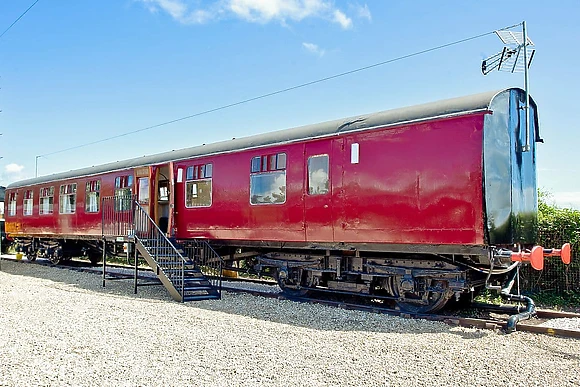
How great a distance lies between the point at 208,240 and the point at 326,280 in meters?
3.09

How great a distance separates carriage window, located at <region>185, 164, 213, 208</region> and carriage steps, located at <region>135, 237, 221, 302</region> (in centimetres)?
117

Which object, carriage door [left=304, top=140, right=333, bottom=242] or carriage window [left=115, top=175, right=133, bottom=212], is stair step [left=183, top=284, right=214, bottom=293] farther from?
carriage window [left=115, top=175, right=133, bottom=212]

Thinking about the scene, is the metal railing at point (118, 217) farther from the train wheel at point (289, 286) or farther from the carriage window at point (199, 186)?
the train wheel at point (289, 286)

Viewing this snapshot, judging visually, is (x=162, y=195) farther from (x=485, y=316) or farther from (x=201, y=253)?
(x=485, y=316)

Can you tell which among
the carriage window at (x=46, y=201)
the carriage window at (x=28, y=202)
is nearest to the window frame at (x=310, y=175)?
the carriage window at (x=46, y=201)

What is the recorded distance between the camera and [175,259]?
455 inches

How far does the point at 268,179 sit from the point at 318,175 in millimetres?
1300

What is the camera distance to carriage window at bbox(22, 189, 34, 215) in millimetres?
20109

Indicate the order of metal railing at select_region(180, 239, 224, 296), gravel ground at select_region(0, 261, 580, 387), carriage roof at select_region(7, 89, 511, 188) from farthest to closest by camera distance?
metal railing at select_region(180, 239, 224, 296) < carriage roof at select_region(7, 89, 511, 188) < gravel ground at select_region(0, 261, 580, 387)

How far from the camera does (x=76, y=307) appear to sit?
29.5ft

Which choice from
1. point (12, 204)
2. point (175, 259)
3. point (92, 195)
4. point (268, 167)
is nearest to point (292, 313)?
point (268, 167)

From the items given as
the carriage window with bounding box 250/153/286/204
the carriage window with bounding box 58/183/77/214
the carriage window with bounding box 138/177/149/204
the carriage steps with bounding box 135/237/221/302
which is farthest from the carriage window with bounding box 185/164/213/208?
the carriage window with bounding box 58/183/77/214

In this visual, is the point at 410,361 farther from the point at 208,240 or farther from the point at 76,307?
the point at 208,240

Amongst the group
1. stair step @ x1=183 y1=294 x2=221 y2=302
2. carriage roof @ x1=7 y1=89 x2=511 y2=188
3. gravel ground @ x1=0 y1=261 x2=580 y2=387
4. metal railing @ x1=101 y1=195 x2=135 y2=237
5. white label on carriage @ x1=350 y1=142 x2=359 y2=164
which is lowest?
gravel ground @ x1=0 y1=261 x2=580 y2=387
